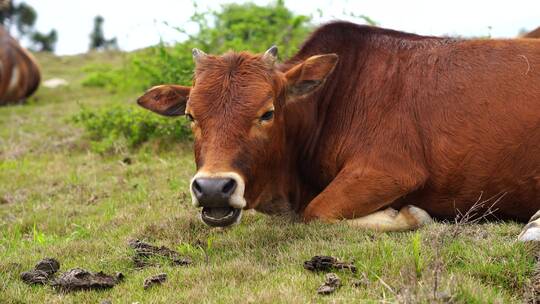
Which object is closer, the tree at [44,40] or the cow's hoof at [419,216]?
the cow's hoof at [419,216]

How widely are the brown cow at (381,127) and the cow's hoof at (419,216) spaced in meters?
0.01

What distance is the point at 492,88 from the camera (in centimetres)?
614

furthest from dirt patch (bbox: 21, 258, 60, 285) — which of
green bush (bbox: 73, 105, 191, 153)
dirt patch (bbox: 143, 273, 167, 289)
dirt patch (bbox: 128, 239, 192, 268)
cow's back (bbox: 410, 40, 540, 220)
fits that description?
green bush (bbox: 73, 105, 191, 153)

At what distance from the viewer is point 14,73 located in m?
18.9

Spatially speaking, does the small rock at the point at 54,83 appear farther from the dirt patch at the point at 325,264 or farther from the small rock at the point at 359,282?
the small rock at the point at 359,282

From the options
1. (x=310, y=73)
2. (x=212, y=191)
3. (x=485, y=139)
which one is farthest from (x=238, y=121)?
(x=485, y=139)

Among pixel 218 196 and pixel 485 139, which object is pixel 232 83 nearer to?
pixel 218 196

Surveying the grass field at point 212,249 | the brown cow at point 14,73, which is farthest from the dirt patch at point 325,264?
the brown cow at point 14,73

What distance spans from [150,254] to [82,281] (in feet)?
2.54

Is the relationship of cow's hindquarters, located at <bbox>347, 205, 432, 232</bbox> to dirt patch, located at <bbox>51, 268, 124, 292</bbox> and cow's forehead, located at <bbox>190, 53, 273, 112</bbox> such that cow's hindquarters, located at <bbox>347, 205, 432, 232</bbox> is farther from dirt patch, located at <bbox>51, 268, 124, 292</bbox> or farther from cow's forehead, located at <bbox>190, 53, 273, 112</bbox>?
dirt patch, located at <bbox>51, 268, 124, 292</bbox>

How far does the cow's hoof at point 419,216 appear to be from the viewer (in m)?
5.98

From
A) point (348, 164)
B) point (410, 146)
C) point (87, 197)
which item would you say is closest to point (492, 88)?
point (410, 146)

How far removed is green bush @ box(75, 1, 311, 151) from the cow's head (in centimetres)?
476

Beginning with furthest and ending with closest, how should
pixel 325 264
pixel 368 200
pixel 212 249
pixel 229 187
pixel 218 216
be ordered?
pixel 368 200, pixel 212 249, pixel 218 216, pixel 229 187, pixel 325 264
